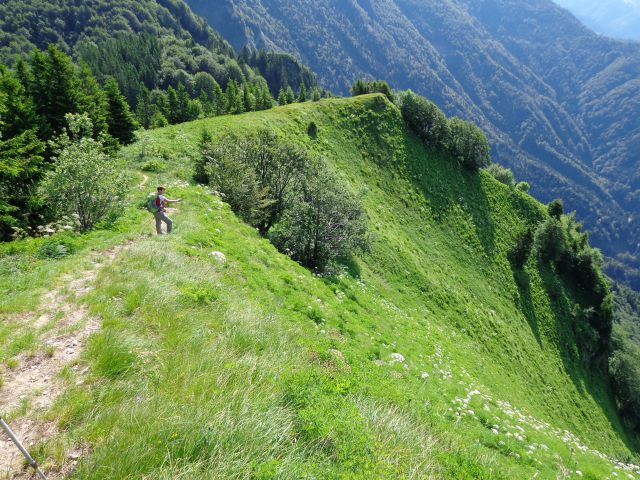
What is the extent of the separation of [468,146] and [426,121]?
836 centimetres

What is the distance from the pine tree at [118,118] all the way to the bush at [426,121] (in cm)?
4306

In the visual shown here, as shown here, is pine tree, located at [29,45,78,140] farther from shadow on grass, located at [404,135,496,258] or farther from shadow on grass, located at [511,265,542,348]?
shadow on grass, located at [511,265,542,348]

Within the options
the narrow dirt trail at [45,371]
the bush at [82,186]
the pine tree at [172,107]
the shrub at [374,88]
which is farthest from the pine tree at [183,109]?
the narrow dirt trail at [45,371]

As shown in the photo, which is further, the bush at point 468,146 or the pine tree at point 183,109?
the pine tree at point 183,109

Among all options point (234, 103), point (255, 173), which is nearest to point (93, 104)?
point (255, 173)

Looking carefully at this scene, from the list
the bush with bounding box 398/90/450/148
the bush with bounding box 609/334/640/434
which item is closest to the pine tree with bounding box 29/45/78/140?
the bush with bounding box 398/90/450/148

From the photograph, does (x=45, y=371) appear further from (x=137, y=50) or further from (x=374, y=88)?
(x=137, y=50)

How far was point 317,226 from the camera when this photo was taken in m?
22.9

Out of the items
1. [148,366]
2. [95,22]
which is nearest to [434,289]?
[148,366]

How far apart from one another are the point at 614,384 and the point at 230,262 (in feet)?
190

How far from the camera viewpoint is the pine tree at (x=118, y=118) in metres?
36.2

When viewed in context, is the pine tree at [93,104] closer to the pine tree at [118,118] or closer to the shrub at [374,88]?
the pine tree at [118,118]

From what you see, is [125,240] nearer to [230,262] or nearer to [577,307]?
[230,262]

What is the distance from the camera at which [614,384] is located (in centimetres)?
4606
